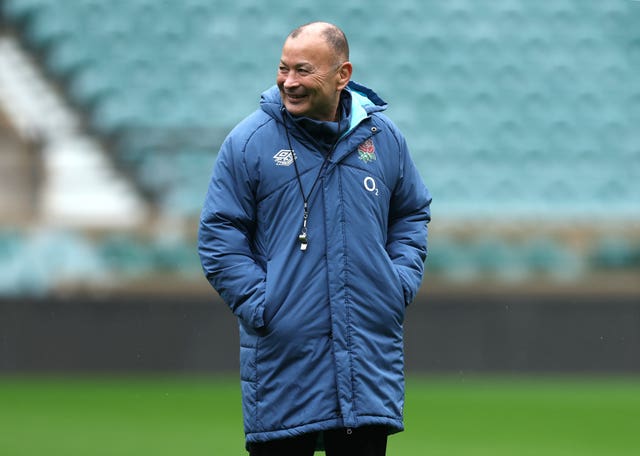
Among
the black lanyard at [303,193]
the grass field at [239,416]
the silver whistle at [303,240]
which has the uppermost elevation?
the black lanyard at [303,193]

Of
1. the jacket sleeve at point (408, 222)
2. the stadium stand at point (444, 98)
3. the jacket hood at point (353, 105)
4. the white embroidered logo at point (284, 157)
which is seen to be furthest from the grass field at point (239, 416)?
the white embroidered logo at point (284, 157)

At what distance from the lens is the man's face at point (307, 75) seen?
3166 mm

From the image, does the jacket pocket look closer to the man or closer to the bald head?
the man

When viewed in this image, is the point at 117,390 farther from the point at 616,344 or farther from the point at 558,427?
the point at 616,344

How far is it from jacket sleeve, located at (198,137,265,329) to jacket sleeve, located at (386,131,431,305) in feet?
1.30

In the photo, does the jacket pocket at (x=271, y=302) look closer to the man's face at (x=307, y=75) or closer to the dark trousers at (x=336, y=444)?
the dark trousers at (x=336, y=444)

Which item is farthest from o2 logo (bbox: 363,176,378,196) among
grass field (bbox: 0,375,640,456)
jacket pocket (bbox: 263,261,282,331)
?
grass field (bbox: 0,375,640,456)

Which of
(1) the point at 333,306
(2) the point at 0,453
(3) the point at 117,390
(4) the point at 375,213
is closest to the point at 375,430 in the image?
(1) the point at 333,306

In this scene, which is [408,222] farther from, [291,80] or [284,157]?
[291,80]

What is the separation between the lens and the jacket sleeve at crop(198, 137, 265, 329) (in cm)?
314

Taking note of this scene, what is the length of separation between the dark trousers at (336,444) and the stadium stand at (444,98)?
721 cm

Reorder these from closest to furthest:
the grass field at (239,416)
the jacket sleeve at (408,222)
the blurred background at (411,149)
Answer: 1. the jacket sleeve at (408,222)
2. the grass field at (239,416)
3. the blurred background at (411,149)

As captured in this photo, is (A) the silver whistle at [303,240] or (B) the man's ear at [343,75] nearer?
(A) the silver whistle at [303,240]

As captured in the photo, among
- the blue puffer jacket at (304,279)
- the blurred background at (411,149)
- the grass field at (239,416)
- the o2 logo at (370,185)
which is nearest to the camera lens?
the blue puffer jacket at (304,279)
